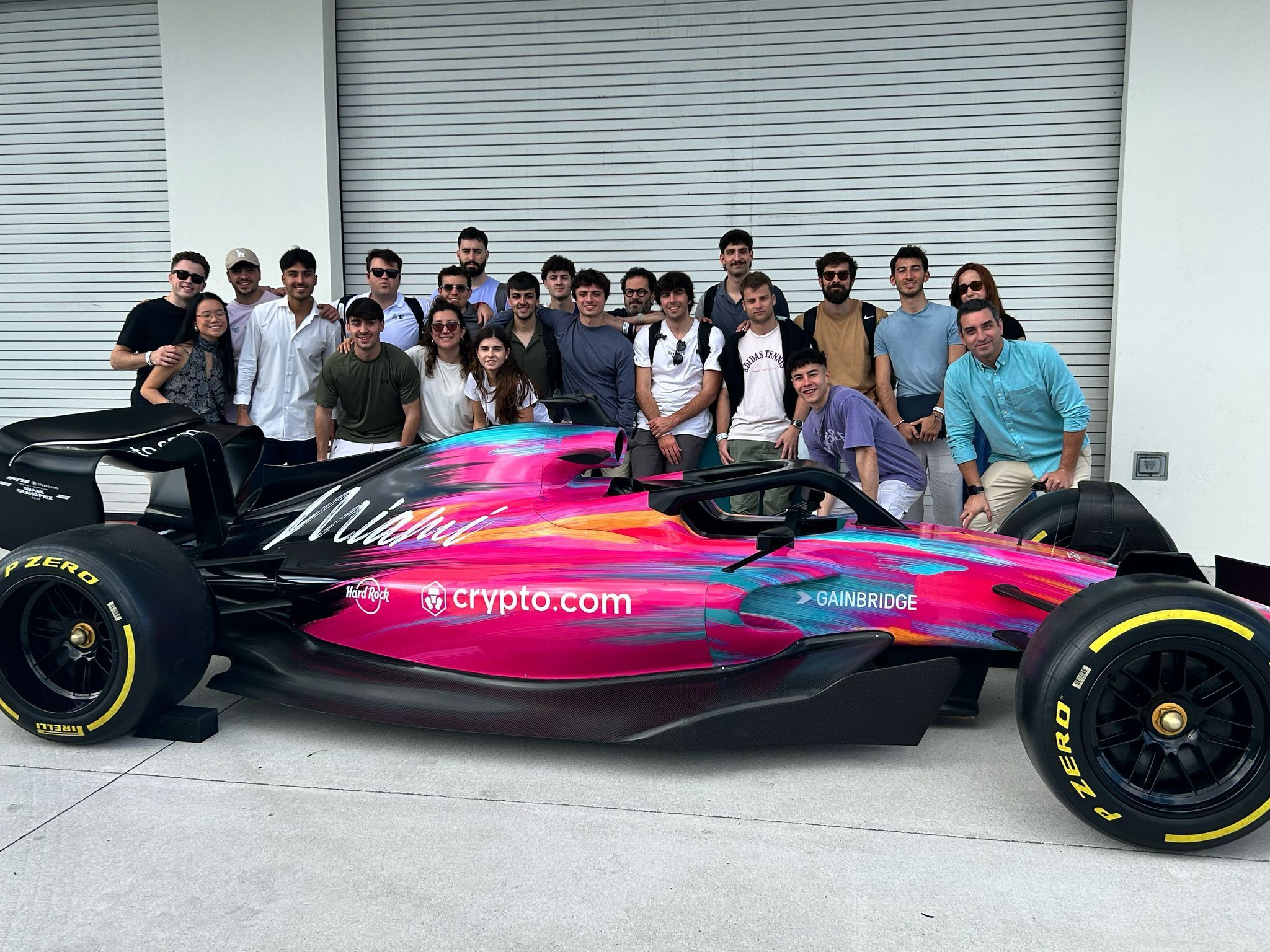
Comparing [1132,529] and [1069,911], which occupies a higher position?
[1132,529]

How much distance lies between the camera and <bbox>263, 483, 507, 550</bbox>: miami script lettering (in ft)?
13.3

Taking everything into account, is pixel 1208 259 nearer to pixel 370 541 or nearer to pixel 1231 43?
pixel 1231 43

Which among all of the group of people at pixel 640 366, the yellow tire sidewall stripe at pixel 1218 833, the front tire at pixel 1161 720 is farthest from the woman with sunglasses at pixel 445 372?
the yellow tire sidewall stripe at pixel 1218 833

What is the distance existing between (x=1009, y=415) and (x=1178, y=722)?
2892 mm

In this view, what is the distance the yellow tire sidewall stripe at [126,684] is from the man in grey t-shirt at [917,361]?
175 inches

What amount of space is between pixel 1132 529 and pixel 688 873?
269cm

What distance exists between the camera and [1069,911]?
2.78 metres

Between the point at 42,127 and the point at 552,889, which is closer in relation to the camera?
the point at 552,889

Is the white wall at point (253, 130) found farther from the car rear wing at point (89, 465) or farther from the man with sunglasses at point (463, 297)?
the car rear wing at point (89, 465)

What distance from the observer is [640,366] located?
6547mm

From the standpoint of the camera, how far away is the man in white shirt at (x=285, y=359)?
6.62 m

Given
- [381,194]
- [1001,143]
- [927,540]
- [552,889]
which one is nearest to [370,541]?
[552,889]

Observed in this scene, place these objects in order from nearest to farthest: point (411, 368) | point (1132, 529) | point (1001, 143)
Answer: point (1132, 529)
point (411, 368)
point (1001, 143)

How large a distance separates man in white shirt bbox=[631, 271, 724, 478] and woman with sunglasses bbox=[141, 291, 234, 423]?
2596 millimetres
